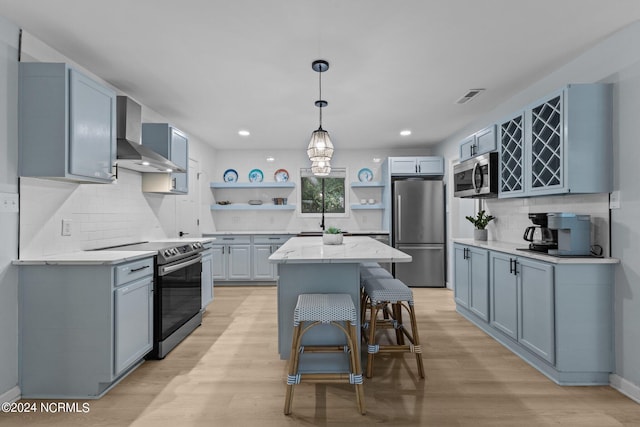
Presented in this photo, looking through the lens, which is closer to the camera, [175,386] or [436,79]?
[175,386]

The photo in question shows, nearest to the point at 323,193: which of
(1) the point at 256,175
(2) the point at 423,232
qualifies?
(1) the point at 256,175

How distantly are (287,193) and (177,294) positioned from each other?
136 inches

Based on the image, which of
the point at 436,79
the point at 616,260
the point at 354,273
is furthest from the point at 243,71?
the point at 616,260

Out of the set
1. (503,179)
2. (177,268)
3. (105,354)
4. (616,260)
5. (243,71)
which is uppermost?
(243,71)

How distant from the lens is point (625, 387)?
217 centimetres

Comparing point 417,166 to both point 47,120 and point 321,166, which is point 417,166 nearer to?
point 321,166

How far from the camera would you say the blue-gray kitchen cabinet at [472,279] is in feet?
10.4

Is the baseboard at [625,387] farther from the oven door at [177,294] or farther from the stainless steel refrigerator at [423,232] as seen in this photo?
the oven door at [177,294]

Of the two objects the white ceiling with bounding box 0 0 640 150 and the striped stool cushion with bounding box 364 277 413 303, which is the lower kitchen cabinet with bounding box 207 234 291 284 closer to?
the white ceiling with bounding box 0 0 640 150

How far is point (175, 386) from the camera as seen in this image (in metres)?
2.31

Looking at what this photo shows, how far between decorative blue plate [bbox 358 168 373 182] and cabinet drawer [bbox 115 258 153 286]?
4.32 m

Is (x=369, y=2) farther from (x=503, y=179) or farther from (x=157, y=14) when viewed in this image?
(x=503, y=179)

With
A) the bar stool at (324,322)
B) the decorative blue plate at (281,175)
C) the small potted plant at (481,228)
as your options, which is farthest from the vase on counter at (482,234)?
the decorative blue plate at (281,175)

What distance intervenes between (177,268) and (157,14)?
2.05 m
